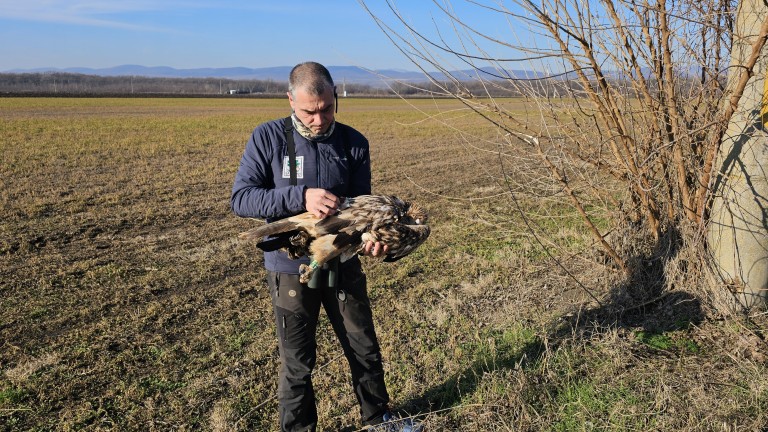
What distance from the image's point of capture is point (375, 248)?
3311 millimetres

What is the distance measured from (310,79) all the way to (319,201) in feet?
2.20

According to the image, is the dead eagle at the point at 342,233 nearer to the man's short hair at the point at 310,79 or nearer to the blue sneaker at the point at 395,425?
the man's short hair at the point at 310,79

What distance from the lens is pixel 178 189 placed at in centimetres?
1320

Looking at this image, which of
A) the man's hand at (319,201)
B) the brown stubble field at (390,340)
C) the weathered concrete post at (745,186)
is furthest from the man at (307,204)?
the weathered concrete post at (745,186)

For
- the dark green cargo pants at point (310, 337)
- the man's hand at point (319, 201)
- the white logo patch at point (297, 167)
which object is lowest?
the dark green cargo pants at point (310, 337)

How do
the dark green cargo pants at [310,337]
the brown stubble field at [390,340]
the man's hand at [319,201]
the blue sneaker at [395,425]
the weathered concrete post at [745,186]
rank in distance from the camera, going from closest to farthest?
the man's hand at [319,201], the dark green cargo pants at [310,337], the blue sneaker at [395,425], the brown stubble field at [390,340], the weathered concrete post at [745,186]

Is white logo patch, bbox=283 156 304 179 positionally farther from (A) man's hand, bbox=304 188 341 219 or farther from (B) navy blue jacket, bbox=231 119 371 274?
(A) man's hand, bbox=304 188 341 219

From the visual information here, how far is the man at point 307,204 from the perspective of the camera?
3.29 m

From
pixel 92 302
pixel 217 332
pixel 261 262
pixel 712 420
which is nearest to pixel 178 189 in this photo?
pixel 261 262

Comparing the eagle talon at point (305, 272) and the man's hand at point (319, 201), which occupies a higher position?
the man's hand at point (319, 201)

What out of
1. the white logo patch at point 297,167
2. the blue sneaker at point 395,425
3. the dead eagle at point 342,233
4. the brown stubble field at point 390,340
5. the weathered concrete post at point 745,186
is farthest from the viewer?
the weathered concrete post at point 745,186

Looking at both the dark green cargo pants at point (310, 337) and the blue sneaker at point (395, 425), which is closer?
the dark green cargo pants at point (310, 337)

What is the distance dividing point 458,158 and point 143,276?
13.8 metres

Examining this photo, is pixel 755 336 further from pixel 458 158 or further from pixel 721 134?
pixel 458 158
